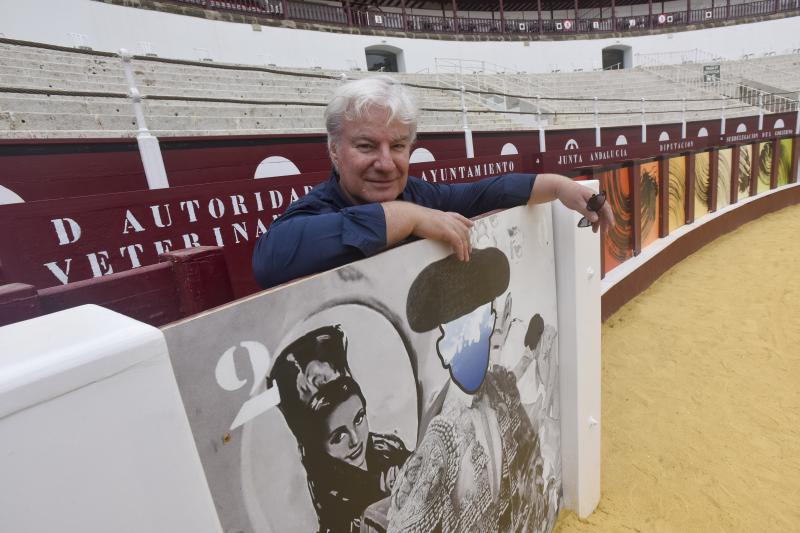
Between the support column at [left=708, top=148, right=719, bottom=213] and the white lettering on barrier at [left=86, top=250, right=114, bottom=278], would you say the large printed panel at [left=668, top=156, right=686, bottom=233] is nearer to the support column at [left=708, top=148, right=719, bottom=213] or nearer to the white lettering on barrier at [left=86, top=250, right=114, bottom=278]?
the support column at [left=708, top=148, right=719, bottom=213]

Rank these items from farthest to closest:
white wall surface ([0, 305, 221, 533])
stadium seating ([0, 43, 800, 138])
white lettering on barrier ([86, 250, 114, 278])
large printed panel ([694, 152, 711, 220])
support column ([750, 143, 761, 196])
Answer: support column ([750, 143, 761, 196])
large printed panel ([694, 152, 711, 220])
stadium seating ([0, 43, 800, 138])
white lettering on barrier ([86, 250, 114, 278])
white wall surface ([0, 305, 221, 533])

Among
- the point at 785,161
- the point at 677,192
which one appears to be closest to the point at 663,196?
the point at 677,192

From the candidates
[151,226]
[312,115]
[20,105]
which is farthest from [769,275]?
[20,105]

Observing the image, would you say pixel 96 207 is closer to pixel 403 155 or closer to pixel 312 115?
pixel 403 155

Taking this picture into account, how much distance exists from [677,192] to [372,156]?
16.8 ft

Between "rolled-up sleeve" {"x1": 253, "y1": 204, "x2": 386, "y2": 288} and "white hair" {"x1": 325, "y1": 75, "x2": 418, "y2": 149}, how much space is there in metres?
0.33

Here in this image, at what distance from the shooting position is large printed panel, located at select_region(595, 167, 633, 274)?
3553 millimetres

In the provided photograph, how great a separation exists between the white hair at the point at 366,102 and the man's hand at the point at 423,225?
30 cm

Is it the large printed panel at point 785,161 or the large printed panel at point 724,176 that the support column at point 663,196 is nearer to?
the large printed panel at point 724,176

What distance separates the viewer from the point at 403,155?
1127mm

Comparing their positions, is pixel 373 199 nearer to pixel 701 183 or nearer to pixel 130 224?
pixel 130 224

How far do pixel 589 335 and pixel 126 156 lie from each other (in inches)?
133

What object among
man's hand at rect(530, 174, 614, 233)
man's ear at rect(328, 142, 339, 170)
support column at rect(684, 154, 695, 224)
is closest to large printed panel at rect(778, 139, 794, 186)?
support column at rect(684, 154, 695, 224)

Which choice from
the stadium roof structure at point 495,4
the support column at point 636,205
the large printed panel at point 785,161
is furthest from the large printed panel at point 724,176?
the stadium roof structure at point 495,4
